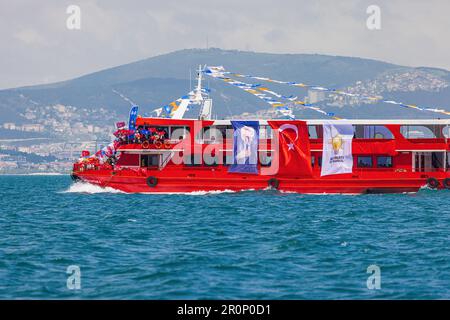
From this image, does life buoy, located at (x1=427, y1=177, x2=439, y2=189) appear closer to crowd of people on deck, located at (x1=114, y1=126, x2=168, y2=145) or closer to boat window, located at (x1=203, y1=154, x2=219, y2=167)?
boat window, located at (x1=203, y1=154, x2=219, y2=167)

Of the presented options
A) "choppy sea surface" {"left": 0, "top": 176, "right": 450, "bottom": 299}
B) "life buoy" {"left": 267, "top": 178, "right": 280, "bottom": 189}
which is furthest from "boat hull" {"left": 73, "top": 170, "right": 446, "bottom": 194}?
"choppy sea surface" {"left": 0, "top": 176, "right": 450, "bottom": 299}

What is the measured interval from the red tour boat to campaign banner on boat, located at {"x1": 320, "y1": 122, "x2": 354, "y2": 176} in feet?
0.19

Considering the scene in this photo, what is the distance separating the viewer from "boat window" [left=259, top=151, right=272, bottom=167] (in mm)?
52969

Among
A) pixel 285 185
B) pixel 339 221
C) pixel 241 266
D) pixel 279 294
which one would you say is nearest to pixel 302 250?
pixel 241 266

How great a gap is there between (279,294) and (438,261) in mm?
6399

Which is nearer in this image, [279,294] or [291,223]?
[279,294]

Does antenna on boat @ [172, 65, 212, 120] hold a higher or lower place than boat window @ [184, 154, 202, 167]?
higher

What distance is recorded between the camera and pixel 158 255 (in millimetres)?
24859

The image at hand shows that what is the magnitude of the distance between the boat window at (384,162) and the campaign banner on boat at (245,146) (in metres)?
7.35

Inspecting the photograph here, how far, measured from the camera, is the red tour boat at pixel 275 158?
5175cm

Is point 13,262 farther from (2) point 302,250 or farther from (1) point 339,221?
(1) point 339,221

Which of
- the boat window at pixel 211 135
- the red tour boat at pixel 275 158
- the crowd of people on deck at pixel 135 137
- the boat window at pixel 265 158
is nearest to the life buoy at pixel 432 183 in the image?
the red tour boat at pixel 275 158

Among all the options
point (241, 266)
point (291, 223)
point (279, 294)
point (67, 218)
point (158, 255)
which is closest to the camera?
point (279, 294)

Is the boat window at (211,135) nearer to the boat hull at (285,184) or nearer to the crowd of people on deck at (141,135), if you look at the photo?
the crowd of people on deck at (141,135)
